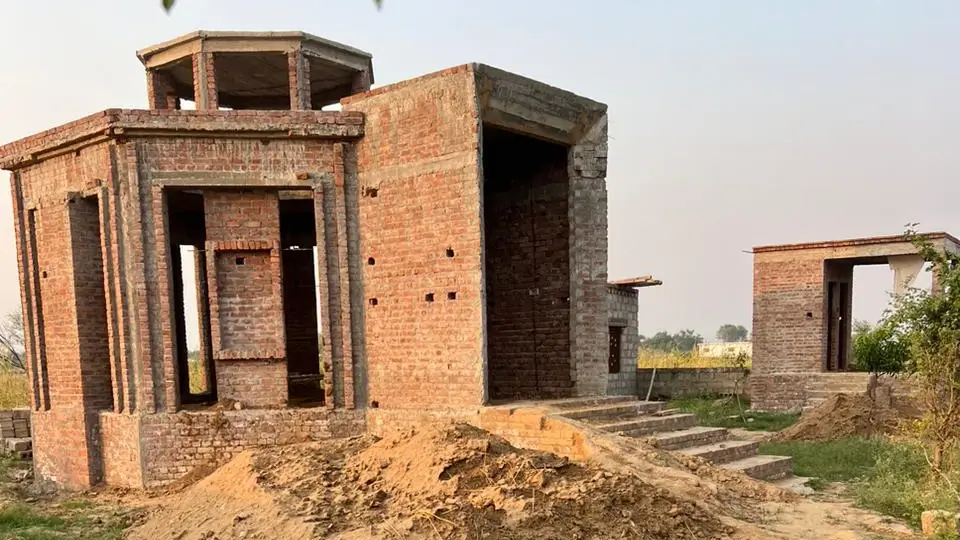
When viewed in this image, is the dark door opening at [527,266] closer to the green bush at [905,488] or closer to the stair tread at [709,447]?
the stair tread at [709,447]

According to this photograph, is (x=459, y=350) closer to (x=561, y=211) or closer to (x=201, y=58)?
(x=561, y=211)

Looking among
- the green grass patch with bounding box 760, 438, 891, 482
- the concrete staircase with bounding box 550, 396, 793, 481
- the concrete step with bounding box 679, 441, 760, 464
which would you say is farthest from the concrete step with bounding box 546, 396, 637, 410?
the green grass patch with bounding box 760, 438, 891, 482

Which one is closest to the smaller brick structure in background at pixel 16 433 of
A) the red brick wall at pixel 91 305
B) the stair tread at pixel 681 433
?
the red brick wall at pixel 91 305

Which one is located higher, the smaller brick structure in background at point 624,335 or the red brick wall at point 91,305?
the red brick wall at point 91,305

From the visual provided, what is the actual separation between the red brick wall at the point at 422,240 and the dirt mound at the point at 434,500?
1.54 meters

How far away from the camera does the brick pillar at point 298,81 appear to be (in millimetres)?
9867

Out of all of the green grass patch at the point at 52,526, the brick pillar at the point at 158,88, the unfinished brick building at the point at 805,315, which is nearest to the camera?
the green grass patch at the point at 52,526

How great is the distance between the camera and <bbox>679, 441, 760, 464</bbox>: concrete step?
738 centimetres

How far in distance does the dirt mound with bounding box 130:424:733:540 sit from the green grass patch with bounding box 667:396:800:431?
370 inches

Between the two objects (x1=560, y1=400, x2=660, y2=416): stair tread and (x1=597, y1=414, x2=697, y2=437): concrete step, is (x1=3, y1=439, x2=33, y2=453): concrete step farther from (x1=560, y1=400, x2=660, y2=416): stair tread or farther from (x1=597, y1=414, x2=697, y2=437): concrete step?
(x1=597, y1=414, x2=697, y2=437): concrete step

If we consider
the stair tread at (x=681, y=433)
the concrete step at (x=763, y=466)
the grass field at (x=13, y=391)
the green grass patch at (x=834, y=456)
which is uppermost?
the stair tread at (x=681, y=433)

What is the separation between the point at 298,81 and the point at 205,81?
149cm

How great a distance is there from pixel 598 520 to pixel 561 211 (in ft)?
17.2

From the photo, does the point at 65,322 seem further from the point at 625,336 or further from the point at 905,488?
the point at 625,336
